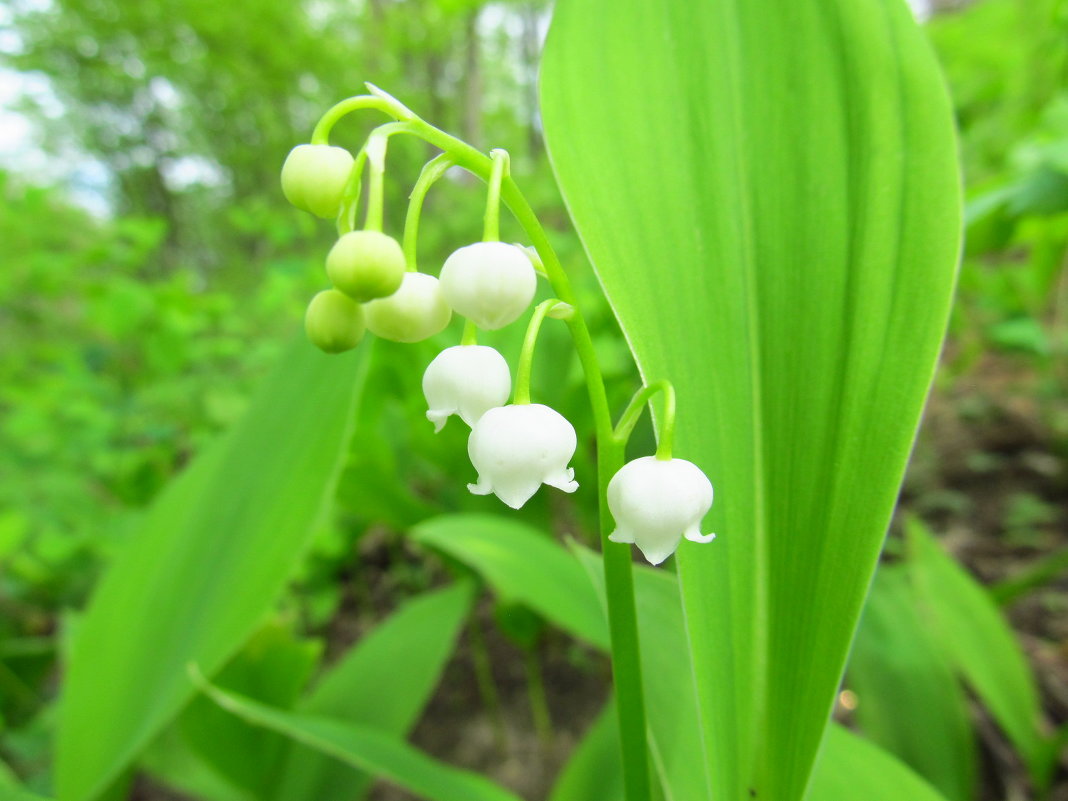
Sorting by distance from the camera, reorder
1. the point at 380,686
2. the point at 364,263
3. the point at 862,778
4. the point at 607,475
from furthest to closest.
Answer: the point at 380,686
the point at 862,778
the point at 607,475
the point at 364,263

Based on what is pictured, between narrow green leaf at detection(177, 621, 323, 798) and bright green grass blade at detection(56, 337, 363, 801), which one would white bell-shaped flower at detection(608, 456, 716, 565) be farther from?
narrow green leaf at detection(177, 621, 323, 798)

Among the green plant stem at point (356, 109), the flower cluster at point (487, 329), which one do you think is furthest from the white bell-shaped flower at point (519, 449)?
the green plant stem at point (356, 109)

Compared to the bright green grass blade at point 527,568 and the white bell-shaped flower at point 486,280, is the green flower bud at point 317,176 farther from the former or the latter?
the bright green grass blade at point 527,568

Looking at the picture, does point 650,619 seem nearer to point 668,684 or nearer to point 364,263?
point 668,684

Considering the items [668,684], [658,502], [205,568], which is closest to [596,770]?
[668,684]

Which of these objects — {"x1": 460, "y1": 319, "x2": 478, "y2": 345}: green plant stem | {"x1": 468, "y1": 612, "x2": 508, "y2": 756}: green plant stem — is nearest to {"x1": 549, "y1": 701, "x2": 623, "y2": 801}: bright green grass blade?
{"x1": 468, "y1": 612, "x2": 508, "y2": 756}: green plant stem

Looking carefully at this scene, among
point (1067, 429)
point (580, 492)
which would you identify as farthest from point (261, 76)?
point (1067, 429)
